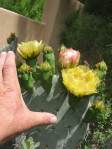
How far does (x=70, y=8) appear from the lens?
775 centimetres

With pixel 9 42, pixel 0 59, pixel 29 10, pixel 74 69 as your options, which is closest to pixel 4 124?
pixel 0 59

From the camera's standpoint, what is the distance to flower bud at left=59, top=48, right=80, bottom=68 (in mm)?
2709

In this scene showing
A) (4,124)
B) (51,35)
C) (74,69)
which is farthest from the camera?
(51,35)

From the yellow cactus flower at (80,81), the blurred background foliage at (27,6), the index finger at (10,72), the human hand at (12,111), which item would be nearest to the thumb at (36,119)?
the human hand at (12,111)

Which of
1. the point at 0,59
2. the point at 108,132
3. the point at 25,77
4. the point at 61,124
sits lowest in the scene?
the point at 108,132

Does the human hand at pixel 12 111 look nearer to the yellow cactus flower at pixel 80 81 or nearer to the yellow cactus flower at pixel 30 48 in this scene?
the yellow cactus flower at pixel 80 81

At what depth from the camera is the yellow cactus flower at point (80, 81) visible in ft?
8.68

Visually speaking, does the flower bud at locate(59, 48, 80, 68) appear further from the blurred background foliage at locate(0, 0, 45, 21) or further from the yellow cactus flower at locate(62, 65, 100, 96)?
the blurred background foliage at locate(0, 0, 45, 21)

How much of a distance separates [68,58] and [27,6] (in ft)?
16.3

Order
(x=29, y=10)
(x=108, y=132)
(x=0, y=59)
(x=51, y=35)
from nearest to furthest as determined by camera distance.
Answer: (x=0, y=59), (x=108, y=132), (x=51, y=35), (x=29, y=10)

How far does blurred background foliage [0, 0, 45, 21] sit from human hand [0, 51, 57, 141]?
5.51 m

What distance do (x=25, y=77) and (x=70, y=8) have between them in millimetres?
5080

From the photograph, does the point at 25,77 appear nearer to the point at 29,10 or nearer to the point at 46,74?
the point at 46,74

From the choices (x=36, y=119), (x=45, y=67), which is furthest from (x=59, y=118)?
(x=36, y=119)
